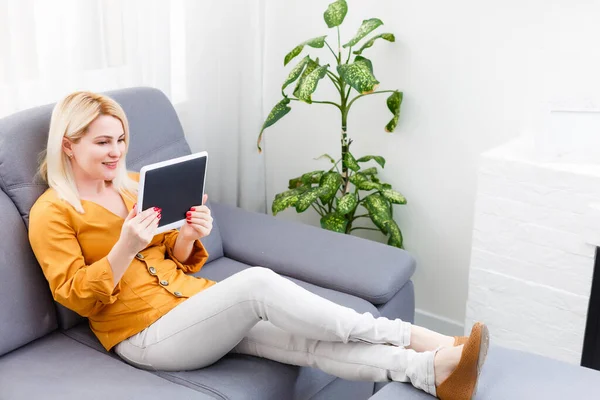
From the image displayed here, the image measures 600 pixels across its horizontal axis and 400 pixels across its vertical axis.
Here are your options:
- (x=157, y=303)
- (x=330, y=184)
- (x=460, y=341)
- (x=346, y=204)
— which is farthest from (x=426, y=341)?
(x=330, y=184)

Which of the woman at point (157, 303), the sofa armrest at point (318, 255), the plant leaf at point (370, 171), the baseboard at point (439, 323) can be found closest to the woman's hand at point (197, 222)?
Answer: the woman at point (157, 303)

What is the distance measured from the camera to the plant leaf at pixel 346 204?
8.68 ft

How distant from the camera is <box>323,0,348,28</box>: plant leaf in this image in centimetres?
255

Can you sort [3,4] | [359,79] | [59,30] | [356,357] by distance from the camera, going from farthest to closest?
[359,79] < [59,30] < [3,4] < [356,357]

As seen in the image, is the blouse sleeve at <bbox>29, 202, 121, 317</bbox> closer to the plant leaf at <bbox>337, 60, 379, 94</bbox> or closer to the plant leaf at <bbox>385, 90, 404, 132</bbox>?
the plant leaf at <bbox>337, 60, 379, 94</bbox>

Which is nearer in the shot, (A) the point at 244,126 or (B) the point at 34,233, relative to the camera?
(B) the point at 34,233

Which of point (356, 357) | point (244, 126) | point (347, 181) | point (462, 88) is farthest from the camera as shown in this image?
point (244, 126)

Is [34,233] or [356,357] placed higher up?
[34,233]

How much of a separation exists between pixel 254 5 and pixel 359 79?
0.72 m

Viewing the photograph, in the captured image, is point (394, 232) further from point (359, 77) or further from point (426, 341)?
point (426, 341)

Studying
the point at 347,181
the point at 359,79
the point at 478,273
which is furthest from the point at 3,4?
the point at 478,273

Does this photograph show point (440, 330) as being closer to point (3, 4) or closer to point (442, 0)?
point (442, 0)

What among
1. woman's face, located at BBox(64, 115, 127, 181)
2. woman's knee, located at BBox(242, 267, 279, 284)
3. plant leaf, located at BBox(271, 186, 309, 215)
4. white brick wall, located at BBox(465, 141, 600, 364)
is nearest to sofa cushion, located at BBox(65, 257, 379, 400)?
woman's knee, located at BBox(242, 267, 279, 284)

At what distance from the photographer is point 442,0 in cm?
260
